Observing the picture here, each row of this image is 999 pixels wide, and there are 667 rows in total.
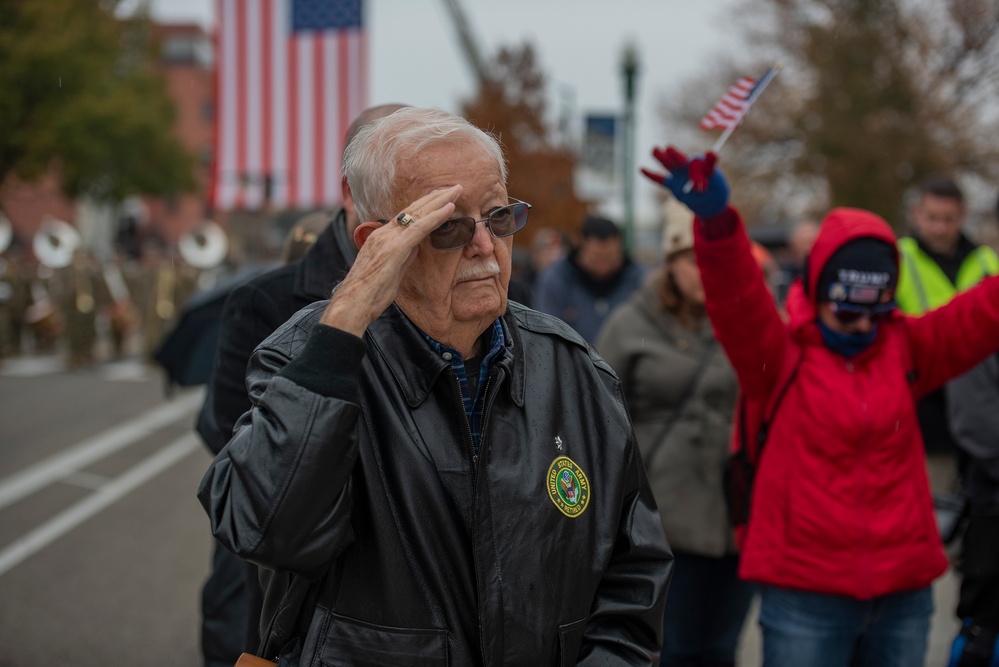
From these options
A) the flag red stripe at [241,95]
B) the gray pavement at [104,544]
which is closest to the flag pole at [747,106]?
the gray pavement at [104,544]

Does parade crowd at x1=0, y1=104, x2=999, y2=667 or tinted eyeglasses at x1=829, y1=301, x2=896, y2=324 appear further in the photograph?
tinted eyeglasses at x1=829, y1=301, x2=896, y2=324

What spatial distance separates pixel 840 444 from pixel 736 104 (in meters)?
1.03

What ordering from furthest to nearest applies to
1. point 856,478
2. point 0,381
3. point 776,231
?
point 776,231
point 0,381
point 856,478

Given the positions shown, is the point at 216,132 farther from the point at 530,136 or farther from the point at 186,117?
the point at 186,117

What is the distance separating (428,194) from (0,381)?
1588cm

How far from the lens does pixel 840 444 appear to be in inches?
120

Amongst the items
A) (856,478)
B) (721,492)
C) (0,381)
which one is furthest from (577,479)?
(0,381)

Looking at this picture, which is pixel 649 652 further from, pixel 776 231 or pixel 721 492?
pixel 776 231

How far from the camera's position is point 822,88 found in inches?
1144

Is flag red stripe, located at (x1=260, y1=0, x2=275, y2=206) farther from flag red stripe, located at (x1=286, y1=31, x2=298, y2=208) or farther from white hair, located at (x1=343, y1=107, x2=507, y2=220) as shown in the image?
white hair, located at (x1=343, y1=107, x2=507, y2=220)

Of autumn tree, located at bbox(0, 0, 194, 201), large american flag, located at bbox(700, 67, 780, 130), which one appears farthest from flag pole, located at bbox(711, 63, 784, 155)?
autumn tree, located at bbox(0, 0, 194, 201)

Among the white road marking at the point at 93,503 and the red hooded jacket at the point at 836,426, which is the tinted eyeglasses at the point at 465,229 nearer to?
the red hooded jacket at the point at 836,426

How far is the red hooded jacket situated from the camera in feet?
9.86

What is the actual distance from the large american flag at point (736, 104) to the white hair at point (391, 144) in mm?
1016
